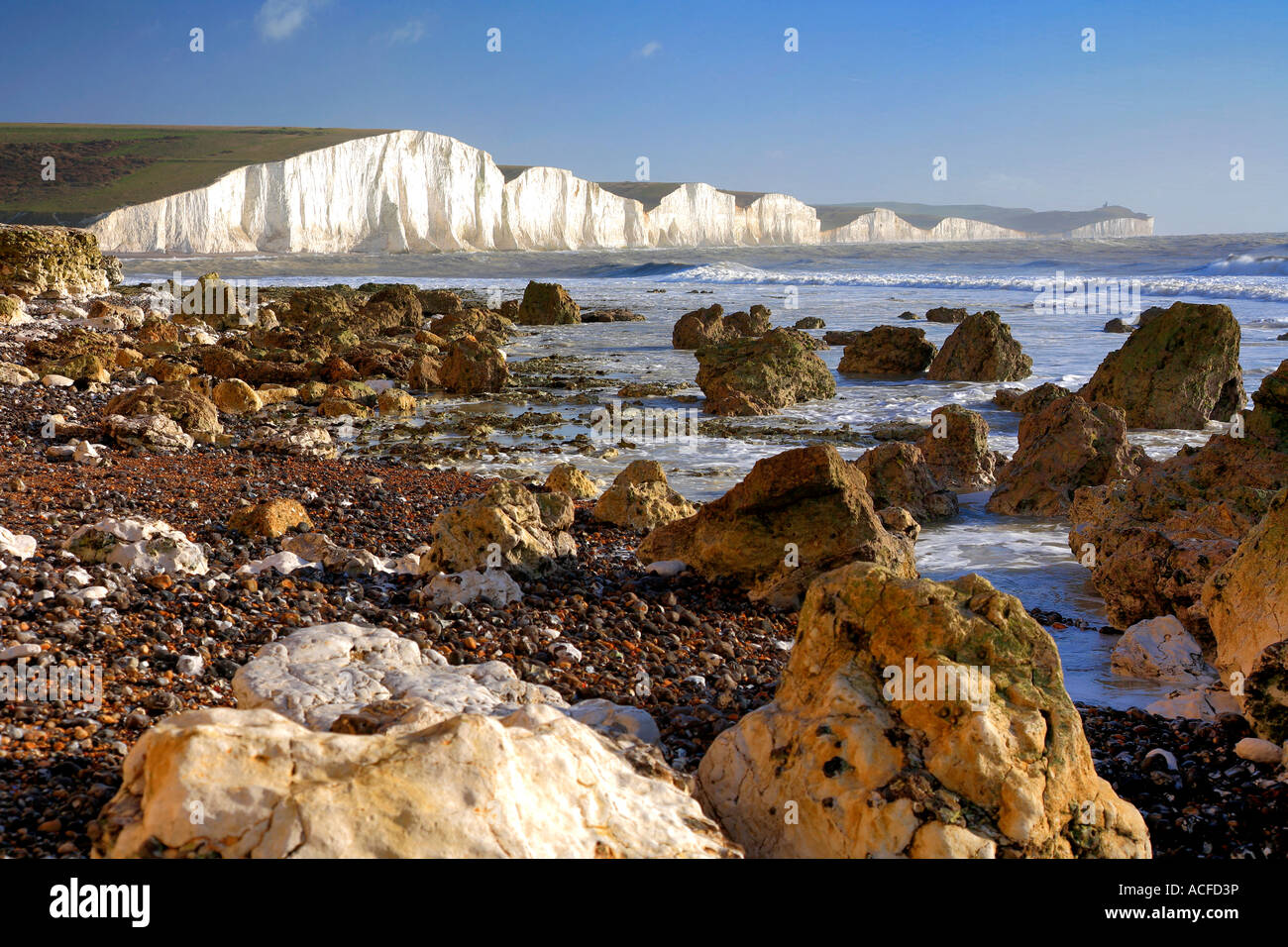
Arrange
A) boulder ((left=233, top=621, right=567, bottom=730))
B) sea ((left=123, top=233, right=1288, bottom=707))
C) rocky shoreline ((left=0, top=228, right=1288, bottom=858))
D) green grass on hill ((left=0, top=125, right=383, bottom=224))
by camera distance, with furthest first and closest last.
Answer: green grass on hill ((left=0, top=125, right=383, bottom=224)) < sea ((left=123, top=233, right=1288, bottom=707)) < boulder ((left=233, top=621, right=567, bottom=730)) < rocky shoreline ((left=0, top=228, right=1288, bottom=858))

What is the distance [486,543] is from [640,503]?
215 cm

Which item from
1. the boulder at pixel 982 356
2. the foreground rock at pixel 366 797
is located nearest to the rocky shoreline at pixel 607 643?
the foreground rock at pixel 366 797

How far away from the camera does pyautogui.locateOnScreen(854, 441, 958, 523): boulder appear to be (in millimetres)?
8773

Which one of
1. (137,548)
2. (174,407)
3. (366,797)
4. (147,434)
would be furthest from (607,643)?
(174,407)

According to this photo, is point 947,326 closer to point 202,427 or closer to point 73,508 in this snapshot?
point 202,427

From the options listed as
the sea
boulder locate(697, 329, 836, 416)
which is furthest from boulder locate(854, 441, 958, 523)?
boulder locate(697, 329, 836, 416)

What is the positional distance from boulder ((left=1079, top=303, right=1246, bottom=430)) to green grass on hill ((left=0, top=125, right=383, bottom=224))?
68.1 meters

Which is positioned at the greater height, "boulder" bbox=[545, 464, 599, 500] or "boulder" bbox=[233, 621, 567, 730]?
"boulder" bbox=[545, 464, 599, 500]

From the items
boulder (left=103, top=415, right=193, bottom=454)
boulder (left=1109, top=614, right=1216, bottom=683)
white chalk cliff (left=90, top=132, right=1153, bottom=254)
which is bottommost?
boulder (left=1109, top=614, right=1216, bottom=683)

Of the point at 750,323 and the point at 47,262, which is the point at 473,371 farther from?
the point at 47,262

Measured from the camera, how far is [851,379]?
18203mm

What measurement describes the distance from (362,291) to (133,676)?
32.4 meters

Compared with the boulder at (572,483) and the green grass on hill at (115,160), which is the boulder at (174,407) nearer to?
the boulder at (572,483)

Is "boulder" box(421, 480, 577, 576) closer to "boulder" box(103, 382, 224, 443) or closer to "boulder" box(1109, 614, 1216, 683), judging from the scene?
"boulder" box(1109, 614, 1216, 683)
